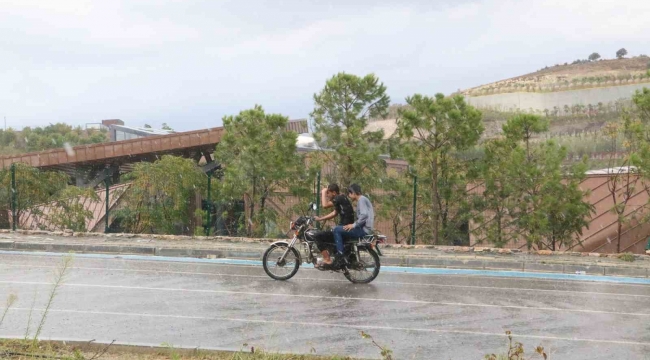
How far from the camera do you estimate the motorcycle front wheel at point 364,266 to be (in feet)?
42.6

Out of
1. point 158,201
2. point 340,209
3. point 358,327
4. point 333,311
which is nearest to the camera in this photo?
point 358,327

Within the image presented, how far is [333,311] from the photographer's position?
1019 cm

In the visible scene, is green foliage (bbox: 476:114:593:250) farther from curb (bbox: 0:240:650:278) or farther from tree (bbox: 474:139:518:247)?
curb (bbox: 0:240:650:278)

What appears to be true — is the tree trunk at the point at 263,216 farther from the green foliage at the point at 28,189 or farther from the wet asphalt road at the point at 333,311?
the green foliage at the point at 28,189

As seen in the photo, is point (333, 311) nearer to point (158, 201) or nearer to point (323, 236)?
point (323, 236)

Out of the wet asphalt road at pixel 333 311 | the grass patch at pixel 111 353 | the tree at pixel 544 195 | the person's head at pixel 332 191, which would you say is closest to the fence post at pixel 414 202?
the tree at pixel 544 195

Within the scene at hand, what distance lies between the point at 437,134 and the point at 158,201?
25.1ft

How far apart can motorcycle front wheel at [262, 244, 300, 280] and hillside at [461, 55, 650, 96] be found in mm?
68551

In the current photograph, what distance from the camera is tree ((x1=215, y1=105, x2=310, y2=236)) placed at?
65.8 feet

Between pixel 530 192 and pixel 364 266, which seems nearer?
pixel 364 266

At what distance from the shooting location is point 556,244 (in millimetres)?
19375

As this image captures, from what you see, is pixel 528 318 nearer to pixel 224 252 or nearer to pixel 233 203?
pixel 224 252

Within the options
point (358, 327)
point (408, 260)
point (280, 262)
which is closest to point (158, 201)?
point (408, 260)

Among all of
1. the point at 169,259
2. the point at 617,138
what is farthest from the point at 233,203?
the point at 617,138
